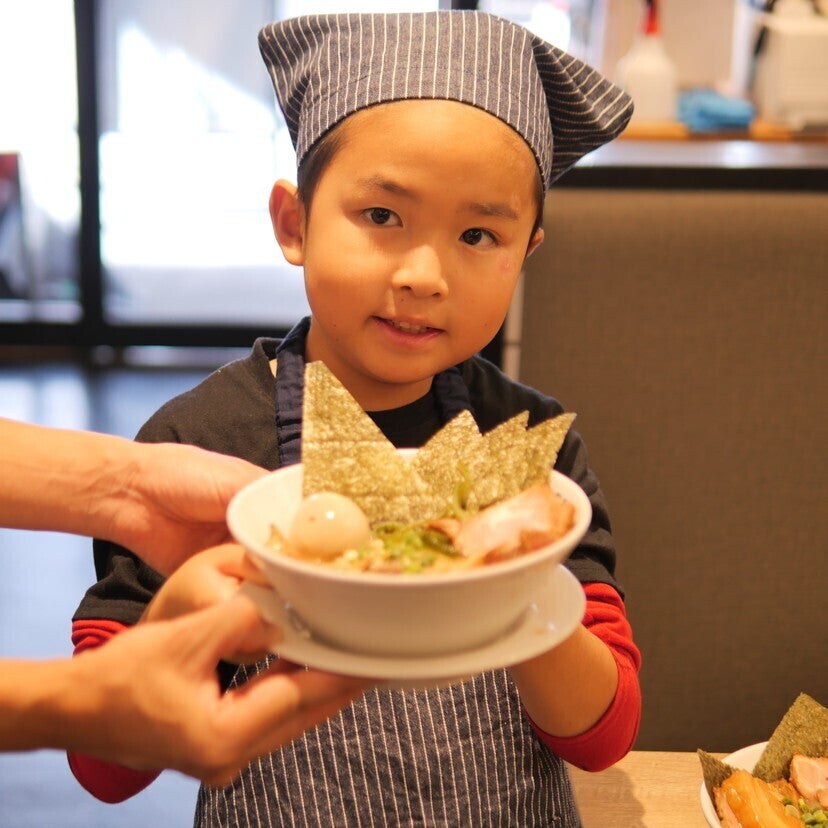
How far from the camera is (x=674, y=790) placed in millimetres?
1252

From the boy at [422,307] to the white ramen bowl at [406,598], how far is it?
1.27 ft

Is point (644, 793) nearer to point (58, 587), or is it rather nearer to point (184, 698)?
point (184, 698)

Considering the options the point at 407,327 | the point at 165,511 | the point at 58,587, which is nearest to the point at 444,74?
the point at 407,327

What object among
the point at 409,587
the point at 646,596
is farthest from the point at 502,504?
the point at 646,596

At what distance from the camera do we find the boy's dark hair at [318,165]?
3.96 feet

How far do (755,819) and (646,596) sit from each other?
62 centimetres

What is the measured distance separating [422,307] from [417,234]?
8cm

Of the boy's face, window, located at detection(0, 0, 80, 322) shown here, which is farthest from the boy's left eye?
window, located at detection(0, 0, 80, 322)

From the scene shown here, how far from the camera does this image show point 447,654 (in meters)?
0.75

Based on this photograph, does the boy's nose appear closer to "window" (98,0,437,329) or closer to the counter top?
the counter top

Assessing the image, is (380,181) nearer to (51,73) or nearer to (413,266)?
(413,266)

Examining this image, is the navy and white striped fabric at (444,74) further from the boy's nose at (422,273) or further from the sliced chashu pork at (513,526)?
the sliced chashu pork at (513,526)

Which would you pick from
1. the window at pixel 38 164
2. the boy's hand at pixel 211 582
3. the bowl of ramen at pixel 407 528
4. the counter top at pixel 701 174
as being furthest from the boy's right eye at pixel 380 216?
the window at pixel 38 164

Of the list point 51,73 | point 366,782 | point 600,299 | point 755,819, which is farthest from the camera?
point 51,73
